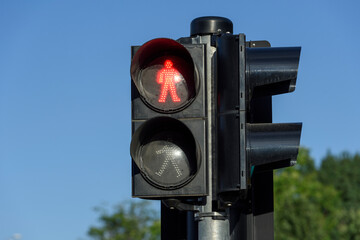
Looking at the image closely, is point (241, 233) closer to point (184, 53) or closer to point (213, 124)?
point (213, 124)

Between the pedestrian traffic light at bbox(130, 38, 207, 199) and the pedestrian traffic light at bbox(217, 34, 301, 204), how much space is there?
0.12 meters

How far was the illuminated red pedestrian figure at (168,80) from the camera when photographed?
4918mm

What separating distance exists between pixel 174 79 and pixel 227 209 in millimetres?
810

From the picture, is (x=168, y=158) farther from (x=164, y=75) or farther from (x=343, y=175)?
(x=343, y=175)

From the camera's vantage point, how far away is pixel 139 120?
4.86 metres

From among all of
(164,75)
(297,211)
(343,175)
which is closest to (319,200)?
(297,211)

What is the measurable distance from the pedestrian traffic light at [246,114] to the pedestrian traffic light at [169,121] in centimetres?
12

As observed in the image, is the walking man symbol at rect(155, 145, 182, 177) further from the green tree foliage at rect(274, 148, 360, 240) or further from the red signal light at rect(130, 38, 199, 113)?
the green tree foliage at rect(274, 148, 360, 240)

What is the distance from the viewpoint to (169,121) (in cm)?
480

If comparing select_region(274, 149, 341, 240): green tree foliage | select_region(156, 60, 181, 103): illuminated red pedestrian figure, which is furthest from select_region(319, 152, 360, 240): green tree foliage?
select_region(156, 60, 181, 103): illuminated red pedestrian figure

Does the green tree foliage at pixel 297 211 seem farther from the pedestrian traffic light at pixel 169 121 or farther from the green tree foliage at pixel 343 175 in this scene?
the pedestrian traffic light at pixel 169 121

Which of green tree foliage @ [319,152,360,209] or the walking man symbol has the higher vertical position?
green tree foliage @ [319,152,360,209]

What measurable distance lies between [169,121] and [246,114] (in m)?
0.42

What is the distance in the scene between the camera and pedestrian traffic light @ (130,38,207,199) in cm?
475
